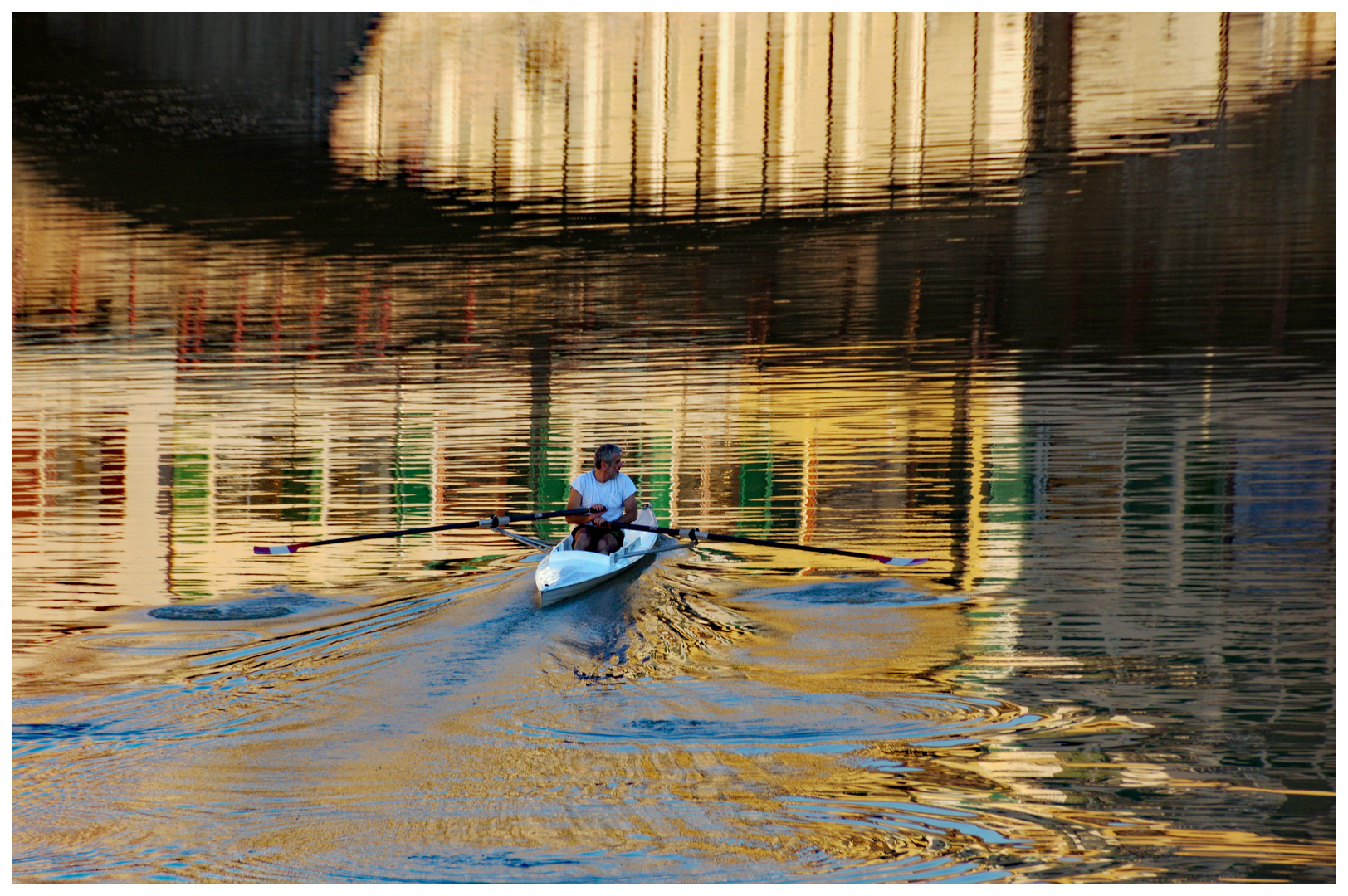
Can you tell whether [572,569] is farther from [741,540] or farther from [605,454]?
[741,540]

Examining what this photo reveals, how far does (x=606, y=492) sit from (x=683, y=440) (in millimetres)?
2107

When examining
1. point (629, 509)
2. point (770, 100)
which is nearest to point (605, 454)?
point (629, 509)

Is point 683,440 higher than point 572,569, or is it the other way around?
point 683,440

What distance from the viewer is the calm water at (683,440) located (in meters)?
3.52

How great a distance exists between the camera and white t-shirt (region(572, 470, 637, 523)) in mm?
6004

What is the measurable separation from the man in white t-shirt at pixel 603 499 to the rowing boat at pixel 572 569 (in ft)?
0.36

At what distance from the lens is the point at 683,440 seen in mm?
8055

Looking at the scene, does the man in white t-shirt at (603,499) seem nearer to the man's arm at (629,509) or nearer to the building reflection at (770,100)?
the man's arm at (629,509)

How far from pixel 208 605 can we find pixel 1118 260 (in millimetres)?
8458

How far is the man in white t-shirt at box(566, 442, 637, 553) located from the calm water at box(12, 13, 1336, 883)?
0.42 metres

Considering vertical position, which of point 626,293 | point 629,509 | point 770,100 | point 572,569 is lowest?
point 572,569

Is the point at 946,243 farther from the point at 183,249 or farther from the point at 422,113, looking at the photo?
the point at 183,249

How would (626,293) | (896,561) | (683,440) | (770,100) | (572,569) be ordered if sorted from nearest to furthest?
1. (572,569)
2. (896,561)
3. (683,440)
4. (770,100)
5. (626,293)

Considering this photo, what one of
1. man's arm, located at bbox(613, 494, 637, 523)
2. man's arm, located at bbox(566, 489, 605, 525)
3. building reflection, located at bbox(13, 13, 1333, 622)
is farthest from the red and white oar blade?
man's arm, located at bbox(566, 489, 605, 525)
